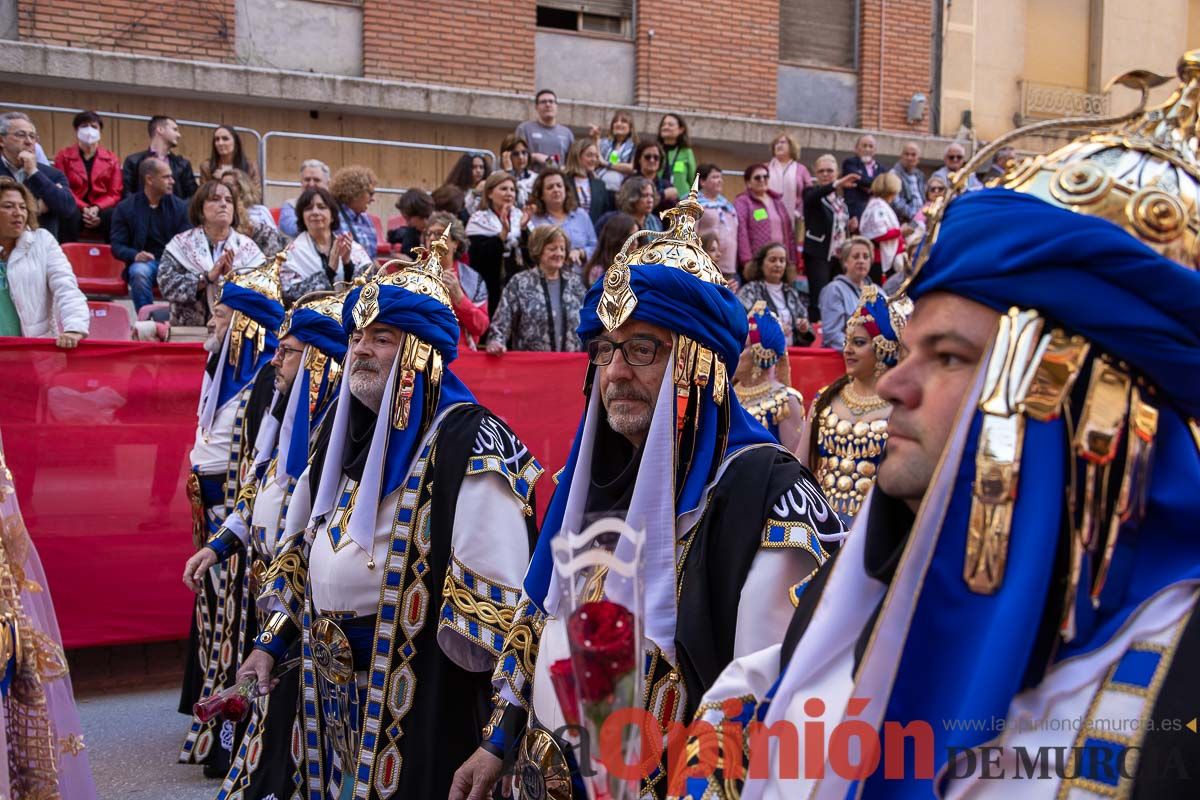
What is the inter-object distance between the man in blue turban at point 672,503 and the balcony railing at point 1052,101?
18.1 m

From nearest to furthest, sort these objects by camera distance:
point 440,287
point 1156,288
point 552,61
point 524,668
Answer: point 1156,288, point 524,668, point 440,287, point 552,61

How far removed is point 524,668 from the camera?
3375 mm

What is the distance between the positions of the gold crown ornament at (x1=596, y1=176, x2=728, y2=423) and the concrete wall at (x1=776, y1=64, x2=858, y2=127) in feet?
49.1

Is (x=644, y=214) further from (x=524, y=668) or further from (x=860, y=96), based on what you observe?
(x=860, y=96)

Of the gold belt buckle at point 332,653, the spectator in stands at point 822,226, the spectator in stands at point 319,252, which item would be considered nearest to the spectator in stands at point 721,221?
the spectator in stands at point 822,226

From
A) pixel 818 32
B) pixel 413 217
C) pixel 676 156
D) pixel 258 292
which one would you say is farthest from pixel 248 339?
pixel 818 32

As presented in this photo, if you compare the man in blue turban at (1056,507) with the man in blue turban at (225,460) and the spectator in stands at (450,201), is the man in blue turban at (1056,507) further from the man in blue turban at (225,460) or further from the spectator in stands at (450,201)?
the spectator in stands at (450,201)

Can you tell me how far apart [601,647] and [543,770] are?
1605 millimetres

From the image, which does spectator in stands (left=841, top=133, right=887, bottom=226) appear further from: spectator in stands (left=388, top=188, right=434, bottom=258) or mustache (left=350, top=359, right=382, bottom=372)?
mustache (left=350, top=359, right=382, bottom=372)

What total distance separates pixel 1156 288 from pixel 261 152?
11546 mm

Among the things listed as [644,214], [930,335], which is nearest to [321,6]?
[644,214]

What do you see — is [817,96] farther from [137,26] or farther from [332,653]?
[332,653]

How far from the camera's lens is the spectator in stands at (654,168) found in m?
11.2

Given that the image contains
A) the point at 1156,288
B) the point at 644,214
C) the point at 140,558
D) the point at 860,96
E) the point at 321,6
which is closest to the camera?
the point at 1156,288
